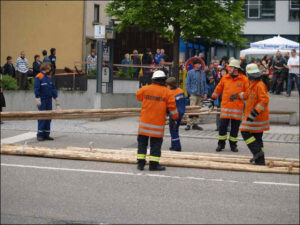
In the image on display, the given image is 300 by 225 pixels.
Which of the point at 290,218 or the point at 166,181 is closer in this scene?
the point at 290,218

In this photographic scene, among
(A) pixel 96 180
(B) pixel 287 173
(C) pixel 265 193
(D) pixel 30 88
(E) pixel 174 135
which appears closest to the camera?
(C) pixel 265 193

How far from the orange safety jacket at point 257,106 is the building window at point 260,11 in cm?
3789

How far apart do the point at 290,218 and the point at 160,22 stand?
14.8 metres

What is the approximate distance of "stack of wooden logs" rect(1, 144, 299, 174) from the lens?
10.0 m

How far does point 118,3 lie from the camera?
21.2 meters

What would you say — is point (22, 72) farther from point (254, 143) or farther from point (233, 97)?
point (254, 143)

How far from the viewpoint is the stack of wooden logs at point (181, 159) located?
1005 centimetres

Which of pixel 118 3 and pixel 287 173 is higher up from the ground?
pixel 118 3

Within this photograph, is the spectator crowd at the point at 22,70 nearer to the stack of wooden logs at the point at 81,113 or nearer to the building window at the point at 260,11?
the stack of wooden logs at the point at 81,113

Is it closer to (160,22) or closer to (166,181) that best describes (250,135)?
(166,181)

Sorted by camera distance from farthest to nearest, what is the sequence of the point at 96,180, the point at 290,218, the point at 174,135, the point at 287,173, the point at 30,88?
the point at 30,88 → the point at 174,135 → the point at 287,173 → the point at 96,180 → the point at 290,218

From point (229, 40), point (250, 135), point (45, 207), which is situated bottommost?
point (45, 207)

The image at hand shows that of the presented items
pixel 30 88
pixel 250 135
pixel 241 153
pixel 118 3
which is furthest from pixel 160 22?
pixel 250 135

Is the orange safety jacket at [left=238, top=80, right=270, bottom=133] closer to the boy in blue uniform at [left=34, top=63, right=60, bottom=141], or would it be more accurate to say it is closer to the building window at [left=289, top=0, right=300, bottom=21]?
the boy in blue uniform at [left=34, top=63, right=60, bottom=141]
